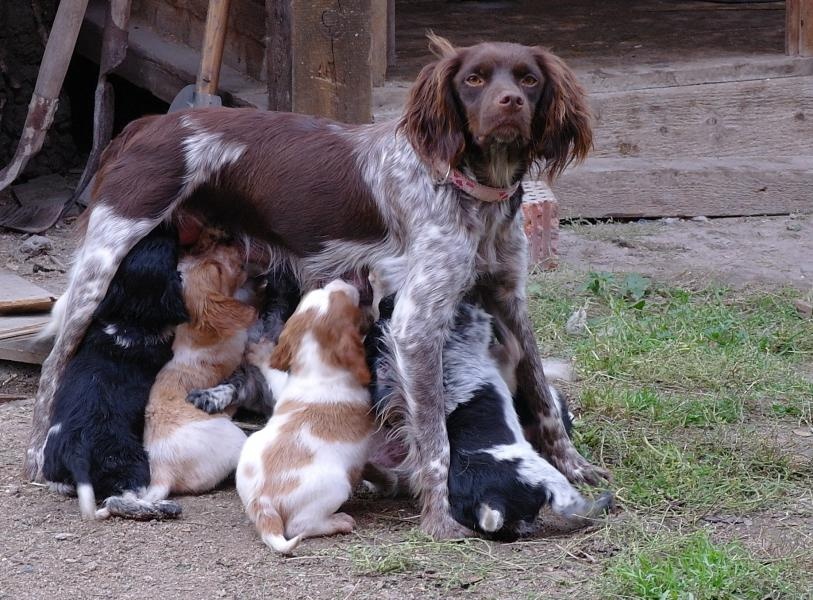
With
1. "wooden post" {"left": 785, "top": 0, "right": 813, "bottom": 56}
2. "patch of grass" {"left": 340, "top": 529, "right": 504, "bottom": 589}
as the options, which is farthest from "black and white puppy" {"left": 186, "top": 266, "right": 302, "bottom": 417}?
"wooden post" {"left": 785, "top": 0, "right": 813, "bottom": 56}

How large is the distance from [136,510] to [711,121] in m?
5.10

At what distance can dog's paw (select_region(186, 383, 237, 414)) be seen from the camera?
443 cm

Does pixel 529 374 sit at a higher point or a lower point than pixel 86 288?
lower

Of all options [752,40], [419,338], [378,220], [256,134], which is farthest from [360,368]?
[752,40]

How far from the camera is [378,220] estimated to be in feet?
14.2

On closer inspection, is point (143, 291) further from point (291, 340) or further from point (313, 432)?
point (313, 432)

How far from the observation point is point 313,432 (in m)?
3.93

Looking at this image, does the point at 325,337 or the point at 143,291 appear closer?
the point at 325,337

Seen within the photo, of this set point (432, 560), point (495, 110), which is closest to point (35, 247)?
point (495, 110)

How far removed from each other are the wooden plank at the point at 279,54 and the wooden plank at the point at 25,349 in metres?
1.81

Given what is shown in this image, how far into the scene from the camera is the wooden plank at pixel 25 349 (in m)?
5.23

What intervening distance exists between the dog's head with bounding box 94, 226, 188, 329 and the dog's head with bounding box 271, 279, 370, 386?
550 mm

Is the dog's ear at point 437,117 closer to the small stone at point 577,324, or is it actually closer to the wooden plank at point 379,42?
the small stone at point 577,324

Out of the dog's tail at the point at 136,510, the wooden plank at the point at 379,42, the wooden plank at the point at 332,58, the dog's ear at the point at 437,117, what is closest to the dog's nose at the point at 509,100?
the dog's ear at the point at 437,117
